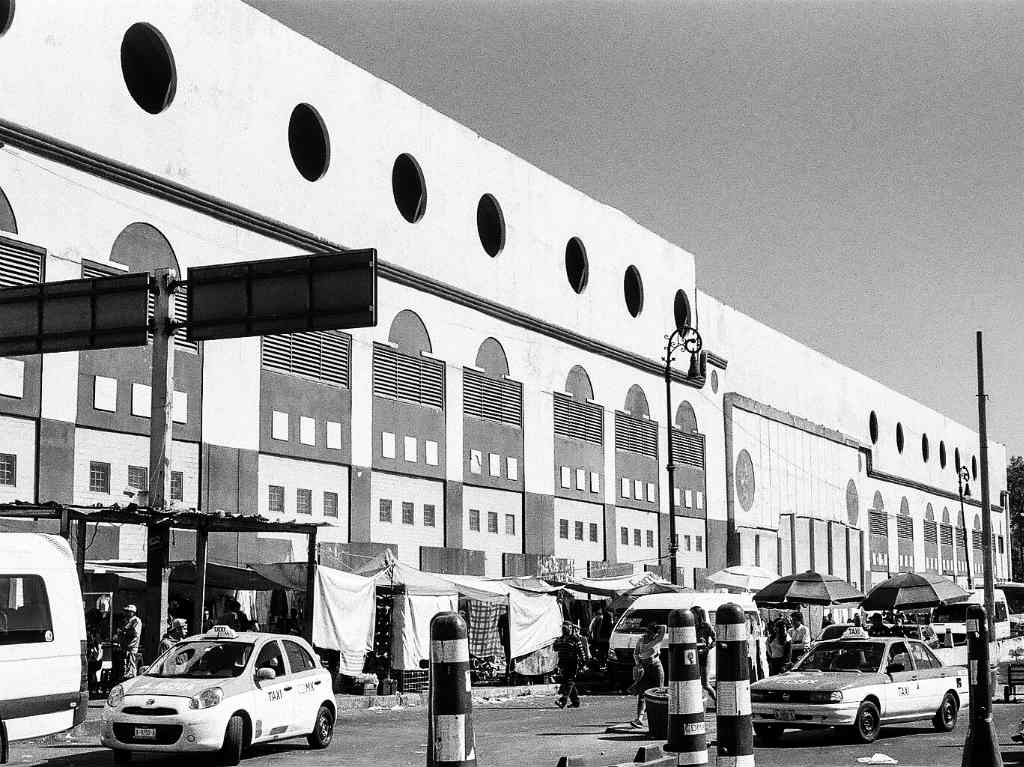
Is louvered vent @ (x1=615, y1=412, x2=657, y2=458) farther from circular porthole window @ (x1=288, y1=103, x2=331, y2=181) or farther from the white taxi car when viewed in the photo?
the white taxi car

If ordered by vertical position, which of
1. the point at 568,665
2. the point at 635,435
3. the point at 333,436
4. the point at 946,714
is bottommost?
the point at 946,714

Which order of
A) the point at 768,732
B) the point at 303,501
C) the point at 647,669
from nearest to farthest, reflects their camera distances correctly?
the point at 768,732 → the point at 647,669 → the point at 303,501

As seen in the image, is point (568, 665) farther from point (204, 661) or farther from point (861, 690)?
point (204, 661)

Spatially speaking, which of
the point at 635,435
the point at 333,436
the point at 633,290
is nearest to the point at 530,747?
Result: the point at 333,436

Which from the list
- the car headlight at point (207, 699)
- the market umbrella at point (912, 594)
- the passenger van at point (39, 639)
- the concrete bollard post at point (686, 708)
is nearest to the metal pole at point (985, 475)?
the market umbrella at point (912, 594)

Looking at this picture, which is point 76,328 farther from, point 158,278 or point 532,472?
point 532,472

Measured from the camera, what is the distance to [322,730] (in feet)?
63.3

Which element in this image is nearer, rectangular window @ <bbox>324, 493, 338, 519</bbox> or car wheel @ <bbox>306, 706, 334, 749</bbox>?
car wheel @ <bbox>306, 706, 334, 749</bbox>

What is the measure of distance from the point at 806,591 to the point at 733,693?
2908cm

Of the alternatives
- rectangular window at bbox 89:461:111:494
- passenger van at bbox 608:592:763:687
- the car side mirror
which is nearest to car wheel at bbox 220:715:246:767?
the car side mirror

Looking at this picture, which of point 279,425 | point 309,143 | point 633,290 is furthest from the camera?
point 633,290

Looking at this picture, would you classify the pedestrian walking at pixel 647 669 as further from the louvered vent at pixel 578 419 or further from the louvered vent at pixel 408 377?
the louvered vent at pixel 578 419

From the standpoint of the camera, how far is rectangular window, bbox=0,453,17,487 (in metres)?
27.4

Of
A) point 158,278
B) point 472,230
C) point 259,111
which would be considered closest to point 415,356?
point 472,230
